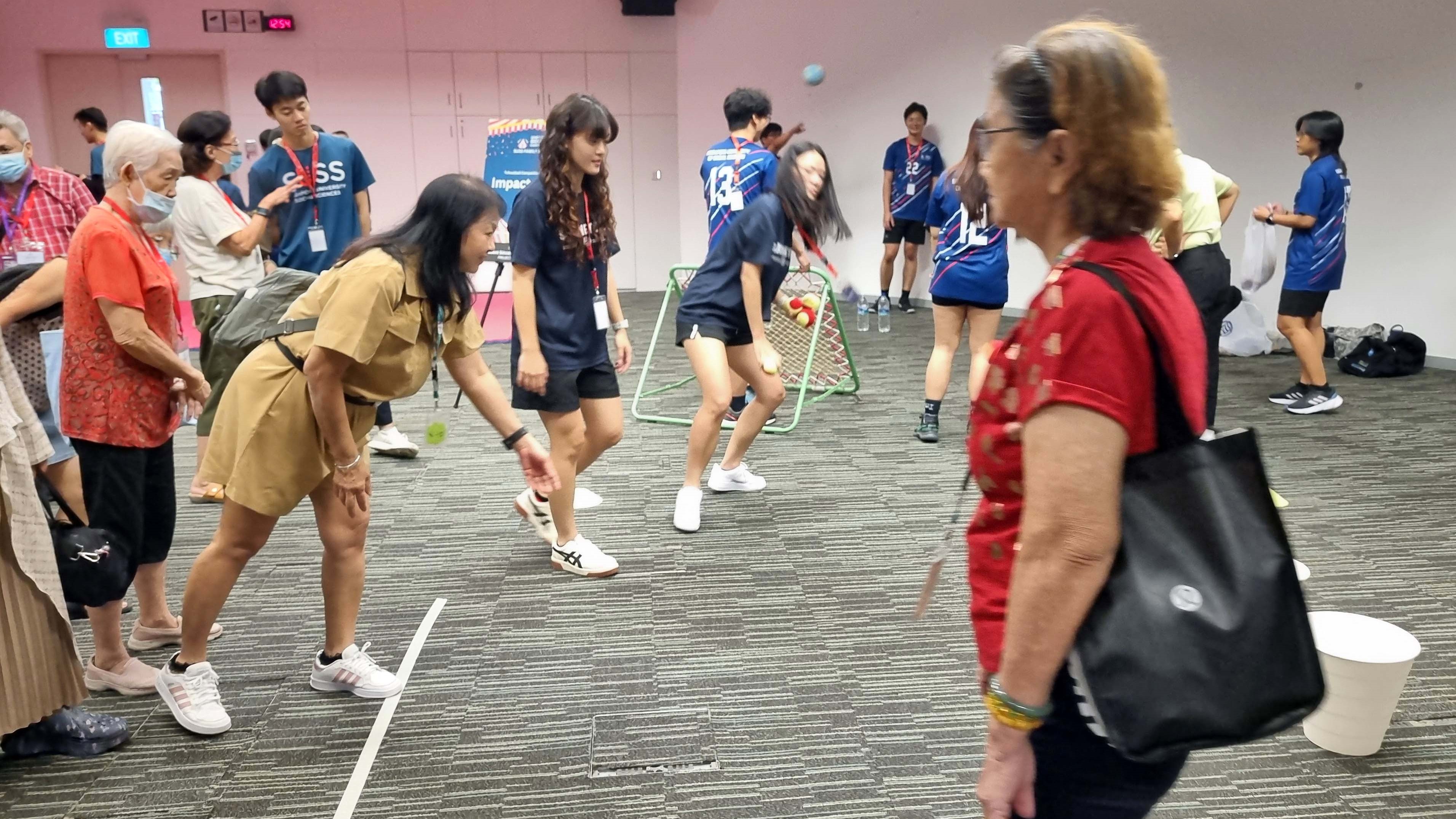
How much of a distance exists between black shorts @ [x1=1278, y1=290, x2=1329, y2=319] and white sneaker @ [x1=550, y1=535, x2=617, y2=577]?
449 cm

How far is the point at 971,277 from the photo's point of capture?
4.57m

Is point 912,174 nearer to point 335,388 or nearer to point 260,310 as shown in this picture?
point 260,310

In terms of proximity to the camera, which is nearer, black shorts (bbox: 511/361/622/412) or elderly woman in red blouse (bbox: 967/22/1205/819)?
elderly woman in red blouse (bbox: 967/22/1205/819)

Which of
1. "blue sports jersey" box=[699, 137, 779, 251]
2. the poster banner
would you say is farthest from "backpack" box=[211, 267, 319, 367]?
the poster banner

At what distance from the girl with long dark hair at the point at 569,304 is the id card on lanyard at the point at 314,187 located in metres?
1.64

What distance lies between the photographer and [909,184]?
9.27 meters

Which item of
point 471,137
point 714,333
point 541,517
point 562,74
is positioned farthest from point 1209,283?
point 471,137

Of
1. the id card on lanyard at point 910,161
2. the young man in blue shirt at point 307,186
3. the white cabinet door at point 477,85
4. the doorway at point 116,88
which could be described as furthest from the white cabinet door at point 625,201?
the young man in blue shirt at point 307,186

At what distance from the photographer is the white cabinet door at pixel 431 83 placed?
10.8 metres

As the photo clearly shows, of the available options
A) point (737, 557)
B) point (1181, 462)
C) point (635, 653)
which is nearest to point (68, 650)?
point (635, 653)

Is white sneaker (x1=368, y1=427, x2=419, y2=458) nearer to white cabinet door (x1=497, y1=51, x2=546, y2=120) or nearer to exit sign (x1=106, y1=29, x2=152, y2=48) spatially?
white cabinet door (x1=497, y1=51, x2=546, y2=120)

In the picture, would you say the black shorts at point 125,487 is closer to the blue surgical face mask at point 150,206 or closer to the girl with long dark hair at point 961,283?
the blue surgical face mask at point 150,206

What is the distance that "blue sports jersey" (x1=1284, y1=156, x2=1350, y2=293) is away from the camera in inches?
217

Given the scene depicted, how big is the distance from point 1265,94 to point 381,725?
762 centimetres
